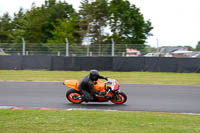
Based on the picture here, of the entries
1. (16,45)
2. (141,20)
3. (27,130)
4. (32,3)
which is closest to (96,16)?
(141,20)

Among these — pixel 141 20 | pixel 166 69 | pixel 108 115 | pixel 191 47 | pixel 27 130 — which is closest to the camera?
pixel 27 130

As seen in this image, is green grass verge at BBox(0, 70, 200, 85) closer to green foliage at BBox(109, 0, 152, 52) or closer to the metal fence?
the metal fence

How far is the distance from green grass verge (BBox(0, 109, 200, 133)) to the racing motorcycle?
1997 millimetres

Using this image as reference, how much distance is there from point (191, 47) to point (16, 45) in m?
13.4

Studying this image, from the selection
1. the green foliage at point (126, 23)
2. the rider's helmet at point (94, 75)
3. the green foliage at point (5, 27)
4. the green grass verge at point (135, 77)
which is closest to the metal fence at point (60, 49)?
the green grass verge at point (135, 77)

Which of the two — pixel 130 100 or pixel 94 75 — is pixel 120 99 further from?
pixel 94 75

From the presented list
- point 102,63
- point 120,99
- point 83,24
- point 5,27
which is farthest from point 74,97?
point 5,27

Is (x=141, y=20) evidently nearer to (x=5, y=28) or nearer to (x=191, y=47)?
(x=191, y=47)

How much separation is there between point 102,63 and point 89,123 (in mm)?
16108

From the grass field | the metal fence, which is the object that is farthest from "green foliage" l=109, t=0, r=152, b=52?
the grass field

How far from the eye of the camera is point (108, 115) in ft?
23.6

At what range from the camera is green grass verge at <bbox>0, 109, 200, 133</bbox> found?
223 inches

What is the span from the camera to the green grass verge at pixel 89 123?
18.6 feet

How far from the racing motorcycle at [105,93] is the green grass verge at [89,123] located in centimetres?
200
